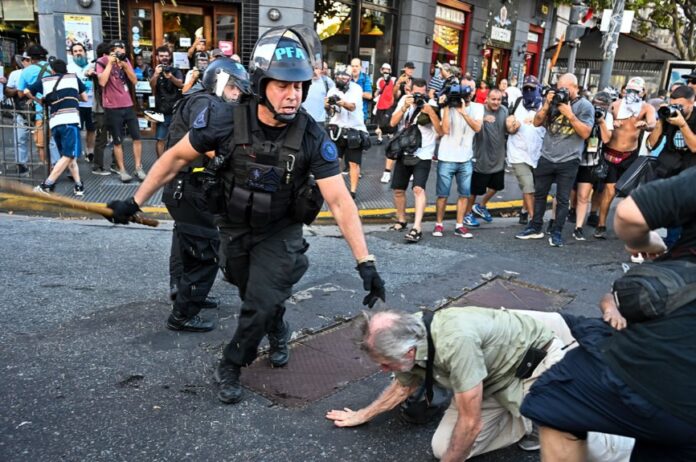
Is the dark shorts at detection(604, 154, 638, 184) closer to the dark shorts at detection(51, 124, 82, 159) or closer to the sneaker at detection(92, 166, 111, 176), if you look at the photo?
the dark shorts at detection(51, 124, 82, 159)

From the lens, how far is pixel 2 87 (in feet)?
35.3

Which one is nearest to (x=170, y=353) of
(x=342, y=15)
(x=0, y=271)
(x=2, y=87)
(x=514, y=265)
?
(x=0, y=271)

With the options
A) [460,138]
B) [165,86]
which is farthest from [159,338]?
[165,86]

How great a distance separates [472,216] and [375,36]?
843 cm

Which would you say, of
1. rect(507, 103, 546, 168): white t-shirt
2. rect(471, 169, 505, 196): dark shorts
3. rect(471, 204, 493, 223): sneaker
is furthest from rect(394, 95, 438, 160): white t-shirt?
rect(471, 204, 493, 223): sneaker

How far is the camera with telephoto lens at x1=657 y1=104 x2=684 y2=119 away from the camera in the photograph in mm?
5823

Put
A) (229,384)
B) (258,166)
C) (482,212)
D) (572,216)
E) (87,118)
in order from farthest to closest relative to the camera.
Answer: (87,118) → (572,216) → (482,212) → (229,384) → (258,166)

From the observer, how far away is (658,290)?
175 centimetres

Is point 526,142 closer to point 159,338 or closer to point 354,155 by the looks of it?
point 354,155

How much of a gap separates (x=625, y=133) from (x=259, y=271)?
5.56 m

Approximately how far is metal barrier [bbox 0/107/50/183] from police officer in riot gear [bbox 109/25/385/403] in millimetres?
5447

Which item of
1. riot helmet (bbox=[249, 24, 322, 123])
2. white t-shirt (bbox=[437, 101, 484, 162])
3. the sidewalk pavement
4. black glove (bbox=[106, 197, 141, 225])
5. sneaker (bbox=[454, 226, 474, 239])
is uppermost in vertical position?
riot helmet (bbox=[249, 24, 322, 123])

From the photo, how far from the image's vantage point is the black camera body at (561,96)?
6.44 metres

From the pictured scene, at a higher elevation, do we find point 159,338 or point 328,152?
point 328,152
